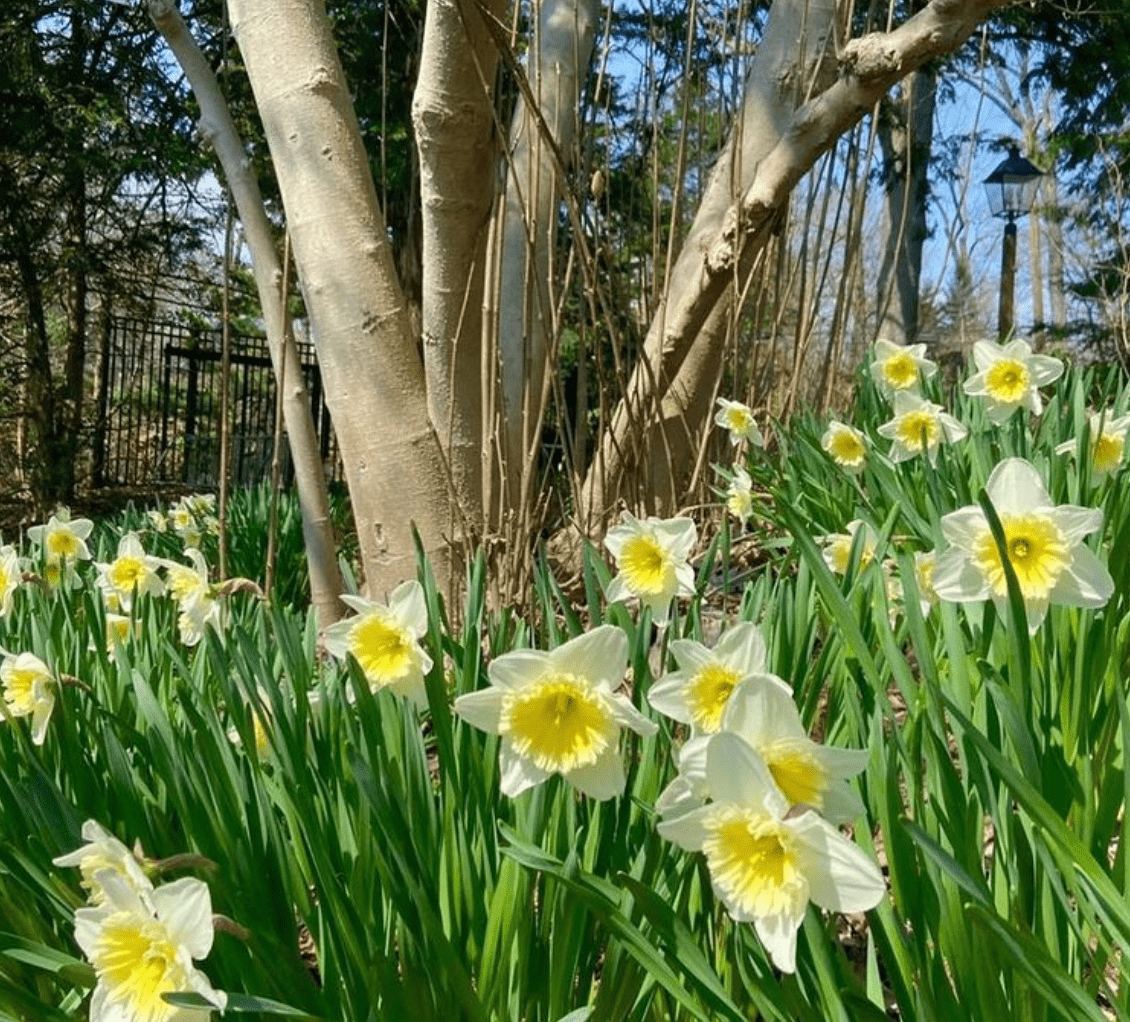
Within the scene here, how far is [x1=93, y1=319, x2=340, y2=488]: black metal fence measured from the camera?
9.75 metres

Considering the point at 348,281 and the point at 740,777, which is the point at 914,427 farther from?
the point at 740,777

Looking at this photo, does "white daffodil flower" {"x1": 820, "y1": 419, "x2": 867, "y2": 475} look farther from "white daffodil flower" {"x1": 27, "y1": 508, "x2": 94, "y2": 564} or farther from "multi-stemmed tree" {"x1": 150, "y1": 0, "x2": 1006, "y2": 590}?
"white daffodil flower" {"x1": 27, "y1": 508, "x2": 94, "y2": 564}

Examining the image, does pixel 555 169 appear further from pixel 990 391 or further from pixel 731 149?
pixel 731 149

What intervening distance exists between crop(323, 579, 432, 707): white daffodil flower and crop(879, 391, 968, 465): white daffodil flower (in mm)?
1072

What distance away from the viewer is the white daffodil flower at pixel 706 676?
2.81 ft

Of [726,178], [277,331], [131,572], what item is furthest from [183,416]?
[131,572]

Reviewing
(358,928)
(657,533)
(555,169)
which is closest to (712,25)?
(555,169)

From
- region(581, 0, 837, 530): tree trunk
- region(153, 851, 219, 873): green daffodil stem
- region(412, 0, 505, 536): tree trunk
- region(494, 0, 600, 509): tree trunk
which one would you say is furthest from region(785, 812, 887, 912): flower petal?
region(581, 0, 837, 530): tree trunk

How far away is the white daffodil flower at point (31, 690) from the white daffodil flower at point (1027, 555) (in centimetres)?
106

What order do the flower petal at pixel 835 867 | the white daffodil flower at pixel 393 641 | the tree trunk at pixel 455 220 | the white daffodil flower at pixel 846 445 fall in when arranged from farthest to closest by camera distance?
1. the tree trunk at pixel 455 220
2. the white daffodil flower at pixel 846 445
3. the white daffodil flower at pixel 393 641
4. the flower petal at pixel 835 867

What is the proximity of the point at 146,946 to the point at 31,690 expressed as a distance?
0.65 m

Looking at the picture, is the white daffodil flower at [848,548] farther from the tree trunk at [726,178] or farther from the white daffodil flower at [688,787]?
the tree trunk at [726,178]

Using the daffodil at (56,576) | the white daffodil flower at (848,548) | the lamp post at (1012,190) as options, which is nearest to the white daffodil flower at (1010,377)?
the white daffodil flower at (848,548)

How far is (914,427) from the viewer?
1910 millimetres
